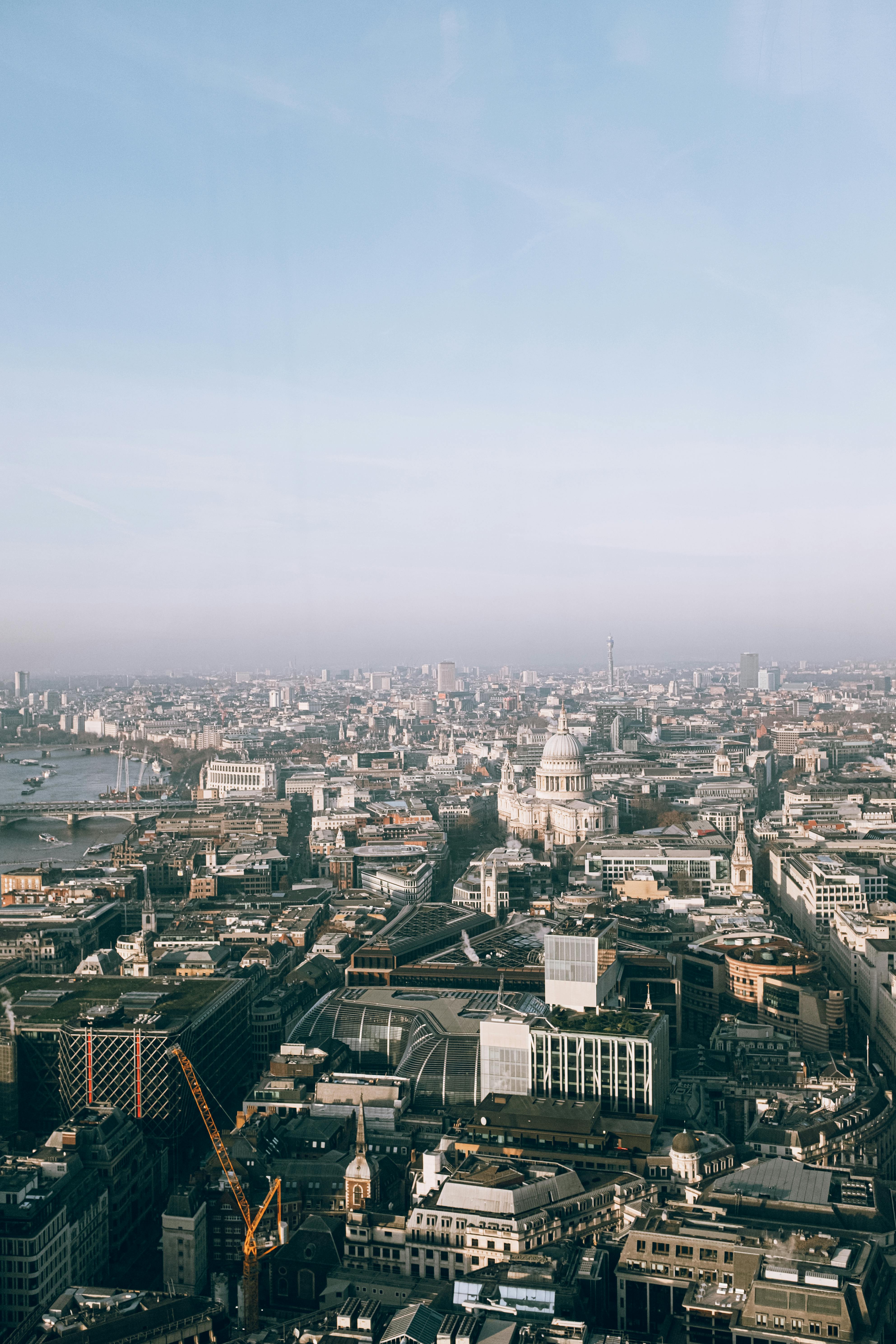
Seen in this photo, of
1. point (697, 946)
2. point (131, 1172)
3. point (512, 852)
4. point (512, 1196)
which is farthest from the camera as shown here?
point (512, 852)

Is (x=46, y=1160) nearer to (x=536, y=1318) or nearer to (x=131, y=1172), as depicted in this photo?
(x=131, y=1172)

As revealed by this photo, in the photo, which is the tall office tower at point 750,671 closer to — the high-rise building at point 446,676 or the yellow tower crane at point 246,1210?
the high-rise building at point 446,676

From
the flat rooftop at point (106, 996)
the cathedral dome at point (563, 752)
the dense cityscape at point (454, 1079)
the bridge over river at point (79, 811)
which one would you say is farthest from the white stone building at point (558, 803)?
the flat rooftop at point (106, 996)

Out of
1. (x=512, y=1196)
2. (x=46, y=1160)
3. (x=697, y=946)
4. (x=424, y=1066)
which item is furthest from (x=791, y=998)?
(x=46, y=1160)

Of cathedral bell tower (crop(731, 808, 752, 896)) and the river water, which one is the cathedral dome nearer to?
cathedral bell tower (crop(731, 808, 752, 896))

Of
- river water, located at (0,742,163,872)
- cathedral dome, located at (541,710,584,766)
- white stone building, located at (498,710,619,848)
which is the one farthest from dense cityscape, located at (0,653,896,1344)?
cathedral dome, located at (541,710,584,766)

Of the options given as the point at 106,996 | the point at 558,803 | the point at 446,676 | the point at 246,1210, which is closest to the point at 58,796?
the point at 558,803
